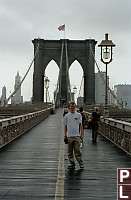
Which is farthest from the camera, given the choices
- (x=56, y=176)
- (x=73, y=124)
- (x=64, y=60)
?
(x=64, y=60)

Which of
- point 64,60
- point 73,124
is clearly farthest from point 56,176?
point 64,60

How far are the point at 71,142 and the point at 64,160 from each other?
1.29 meters

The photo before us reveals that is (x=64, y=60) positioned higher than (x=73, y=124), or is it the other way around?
(x=64, y=60)

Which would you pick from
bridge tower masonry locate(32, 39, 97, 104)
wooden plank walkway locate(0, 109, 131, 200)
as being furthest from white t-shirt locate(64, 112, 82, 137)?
bridge tower masonry locate(32, 39, 97, 104)

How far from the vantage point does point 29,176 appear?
246 inches

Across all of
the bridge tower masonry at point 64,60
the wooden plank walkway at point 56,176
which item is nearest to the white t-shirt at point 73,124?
the wooden plank walkway at point 56,176

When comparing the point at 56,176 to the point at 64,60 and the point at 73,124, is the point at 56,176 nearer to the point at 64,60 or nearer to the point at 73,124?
the point at 73,124

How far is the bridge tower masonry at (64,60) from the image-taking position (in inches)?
3558

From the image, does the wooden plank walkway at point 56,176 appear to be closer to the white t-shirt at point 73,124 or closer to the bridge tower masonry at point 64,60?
the white t-shirt at point 73,124

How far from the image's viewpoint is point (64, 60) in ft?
315

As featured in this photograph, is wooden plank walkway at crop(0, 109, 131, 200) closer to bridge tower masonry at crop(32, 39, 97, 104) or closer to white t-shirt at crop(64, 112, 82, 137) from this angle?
white t-shirt at crop(64, 112, 82, 137)

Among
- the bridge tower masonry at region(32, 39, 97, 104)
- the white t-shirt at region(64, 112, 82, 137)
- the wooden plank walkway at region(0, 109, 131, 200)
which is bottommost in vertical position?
the wooden plank walkway at region(0, 109, 131, 200)

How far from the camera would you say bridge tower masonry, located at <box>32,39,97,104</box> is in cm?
9038

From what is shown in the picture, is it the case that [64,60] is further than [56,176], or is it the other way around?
[64,60]
